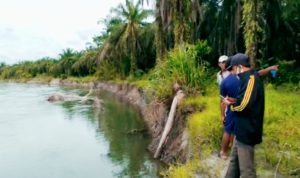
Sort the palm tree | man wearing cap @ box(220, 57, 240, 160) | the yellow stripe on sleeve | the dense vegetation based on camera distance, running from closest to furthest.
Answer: the yellow stripe on sleeve → man wearing cap @ box(220, 57, 240, 160) → the dense vegetation → the palm tree

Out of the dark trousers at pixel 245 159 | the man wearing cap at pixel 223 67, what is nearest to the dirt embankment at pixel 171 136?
the man wearing cap at pixel 223 67

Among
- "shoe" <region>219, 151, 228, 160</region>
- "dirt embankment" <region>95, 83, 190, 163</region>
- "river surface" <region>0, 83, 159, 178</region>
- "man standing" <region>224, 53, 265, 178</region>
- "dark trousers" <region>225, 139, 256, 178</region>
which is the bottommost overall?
"river surface" <region>0, 83, 159, 178</region>

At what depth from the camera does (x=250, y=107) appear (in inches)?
194

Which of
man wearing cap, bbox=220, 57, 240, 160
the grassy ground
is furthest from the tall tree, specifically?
man wearing cap, bbox=220, 57, 240, 160

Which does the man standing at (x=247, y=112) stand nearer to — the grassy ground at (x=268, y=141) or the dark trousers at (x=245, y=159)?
the dark trousers at (x=245, y=159)

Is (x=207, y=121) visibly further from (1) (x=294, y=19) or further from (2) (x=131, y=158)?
(1) (x=294, y=19)

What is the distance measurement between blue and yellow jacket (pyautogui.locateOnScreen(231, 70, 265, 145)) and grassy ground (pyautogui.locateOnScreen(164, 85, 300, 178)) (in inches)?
76.8

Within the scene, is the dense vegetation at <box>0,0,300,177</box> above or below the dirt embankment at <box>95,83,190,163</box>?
above

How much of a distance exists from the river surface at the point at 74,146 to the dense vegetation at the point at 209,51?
7.37 feet

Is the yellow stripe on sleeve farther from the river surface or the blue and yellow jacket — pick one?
the river surface

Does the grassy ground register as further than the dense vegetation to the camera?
No

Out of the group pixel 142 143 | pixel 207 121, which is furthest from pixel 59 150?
pixel 207 121

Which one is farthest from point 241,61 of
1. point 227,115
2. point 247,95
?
point 227,115

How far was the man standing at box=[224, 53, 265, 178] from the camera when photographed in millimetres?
4934
